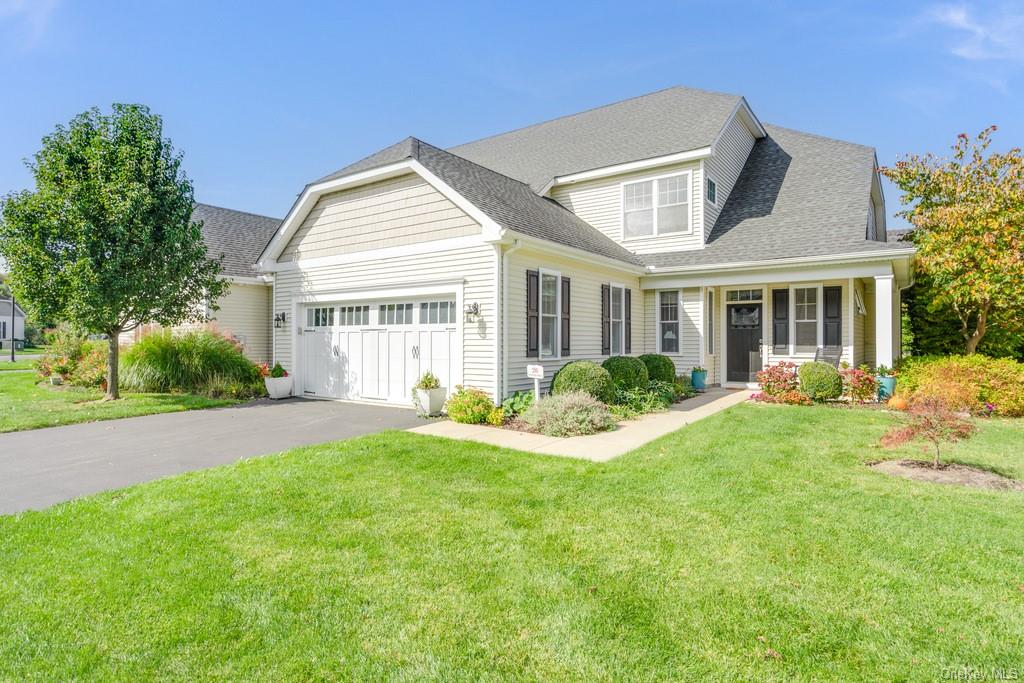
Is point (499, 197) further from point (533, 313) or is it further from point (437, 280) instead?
point (533, 313)

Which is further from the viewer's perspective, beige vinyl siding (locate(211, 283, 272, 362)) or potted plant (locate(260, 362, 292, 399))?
beige vinyl siding (locate(211, 283, 272, 362))

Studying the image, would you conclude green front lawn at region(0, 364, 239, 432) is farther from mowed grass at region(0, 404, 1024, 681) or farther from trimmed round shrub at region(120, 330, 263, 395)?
mowed grass at region(0, 404, 1024, 681)

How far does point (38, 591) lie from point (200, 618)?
1208 millimetres

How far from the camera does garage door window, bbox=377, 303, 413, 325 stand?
11.0m

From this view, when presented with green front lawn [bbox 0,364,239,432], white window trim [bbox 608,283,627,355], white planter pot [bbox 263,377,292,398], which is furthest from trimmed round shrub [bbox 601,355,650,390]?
green front lawn [bbox 0,364,239,432]

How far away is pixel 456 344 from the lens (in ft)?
32.7

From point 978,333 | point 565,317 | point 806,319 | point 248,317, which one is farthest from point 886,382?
point 248,317

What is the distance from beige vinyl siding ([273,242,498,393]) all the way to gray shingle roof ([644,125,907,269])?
19.5 ft

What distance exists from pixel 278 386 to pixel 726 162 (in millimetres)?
13779

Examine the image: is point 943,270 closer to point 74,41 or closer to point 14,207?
point 74,41

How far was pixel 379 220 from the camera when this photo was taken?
11078mm

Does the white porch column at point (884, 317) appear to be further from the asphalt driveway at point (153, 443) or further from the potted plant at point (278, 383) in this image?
the potted plant at point (278, 383)

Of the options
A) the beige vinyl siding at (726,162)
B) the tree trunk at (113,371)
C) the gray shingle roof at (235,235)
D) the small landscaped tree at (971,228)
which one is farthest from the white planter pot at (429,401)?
the small landscaped tree at (971,228)

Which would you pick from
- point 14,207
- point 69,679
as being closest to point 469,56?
point 14,207
